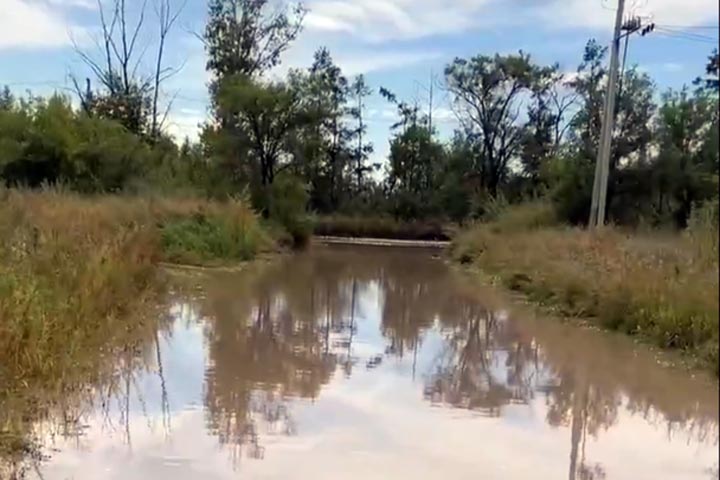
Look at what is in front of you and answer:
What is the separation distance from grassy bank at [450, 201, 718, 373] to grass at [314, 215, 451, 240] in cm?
2055

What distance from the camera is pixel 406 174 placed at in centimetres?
4791

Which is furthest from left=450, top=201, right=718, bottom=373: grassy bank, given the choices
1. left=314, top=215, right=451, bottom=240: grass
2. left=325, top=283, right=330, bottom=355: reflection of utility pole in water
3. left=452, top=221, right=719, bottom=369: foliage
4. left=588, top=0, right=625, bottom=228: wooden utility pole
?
left=314, top=215, right=451, bottom=240: grass

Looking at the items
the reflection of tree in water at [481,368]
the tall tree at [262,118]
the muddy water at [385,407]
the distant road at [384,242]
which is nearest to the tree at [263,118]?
the tall tree at [262,118]

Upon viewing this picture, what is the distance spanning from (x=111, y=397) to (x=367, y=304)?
8534mm

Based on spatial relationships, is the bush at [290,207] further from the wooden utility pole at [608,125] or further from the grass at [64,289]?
the wooden utility pole at [608,125]

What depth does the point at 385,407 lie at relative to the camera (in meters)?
6.96

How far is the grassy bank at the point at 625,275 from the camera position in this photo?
2377 mm

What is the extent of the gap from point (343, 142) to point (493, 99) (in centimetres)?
883

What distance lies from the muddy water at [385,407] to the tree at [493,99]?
3280 cm

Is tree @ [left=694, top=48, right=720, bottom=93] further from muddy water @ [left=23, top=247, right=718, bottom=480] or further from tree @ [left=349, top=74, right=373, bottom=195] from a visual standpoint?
tree @ [left=349, top=74, right=373, bottom=195]

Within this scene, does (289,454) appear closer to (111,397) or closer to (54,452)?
(54,452)

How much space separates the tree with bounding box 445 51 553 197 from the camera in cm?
4328

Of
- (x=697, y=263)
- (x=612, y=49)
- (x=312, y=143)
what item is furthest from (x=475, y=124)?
(x=697, y=263)

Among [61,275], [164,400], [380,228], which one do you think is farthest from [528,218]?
[164,400]
